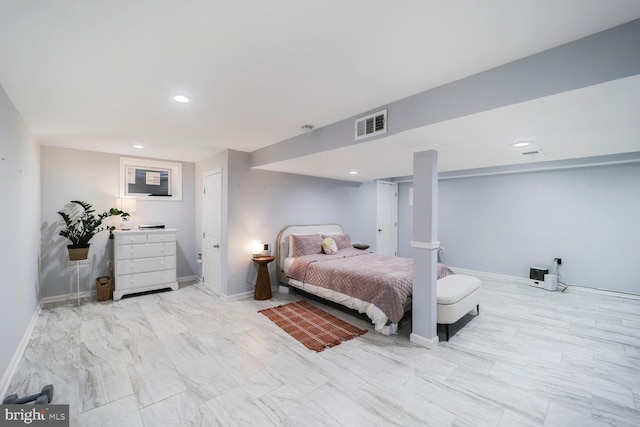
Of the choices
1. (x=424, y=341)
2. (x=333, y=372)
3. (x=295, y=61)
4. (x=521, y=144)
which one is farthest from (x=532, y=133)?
(x=333, y=372)

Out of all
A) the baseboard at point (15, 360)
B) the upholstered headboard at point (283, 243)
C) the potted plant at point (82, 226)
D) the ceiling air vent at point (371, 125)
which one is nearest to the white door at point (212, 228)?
the upholstered headboard at point (283, 243)

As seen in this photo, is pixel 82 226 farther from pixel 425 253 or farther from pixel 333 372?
pixel 425 253

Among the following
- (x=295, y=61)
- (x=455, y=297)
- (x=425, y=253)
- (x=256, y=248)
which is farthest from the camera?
(x=256, y=248)

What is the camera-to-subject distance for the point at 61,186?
4254 mm

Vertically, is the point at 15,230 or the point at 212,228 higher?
the point at 15,230

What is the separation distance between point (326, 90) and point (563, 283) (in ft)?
18.5

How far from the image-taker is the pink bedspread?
3105 mm

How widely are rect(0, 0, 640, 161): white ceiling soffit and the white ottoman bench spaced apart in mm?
2273

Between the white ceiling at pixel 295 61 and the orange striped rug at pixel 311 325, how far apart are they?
2212 mm

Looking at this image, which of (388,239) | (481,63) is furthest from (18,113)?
(388,239)

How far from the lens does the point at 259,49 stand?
1.66 metres

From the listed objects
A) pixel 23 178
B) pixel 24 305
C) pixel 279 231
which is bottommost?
pixel 24 305

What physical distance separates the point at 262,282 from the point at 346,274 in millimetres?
1567

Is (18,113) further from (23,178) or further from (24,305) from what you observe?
(24,305)
